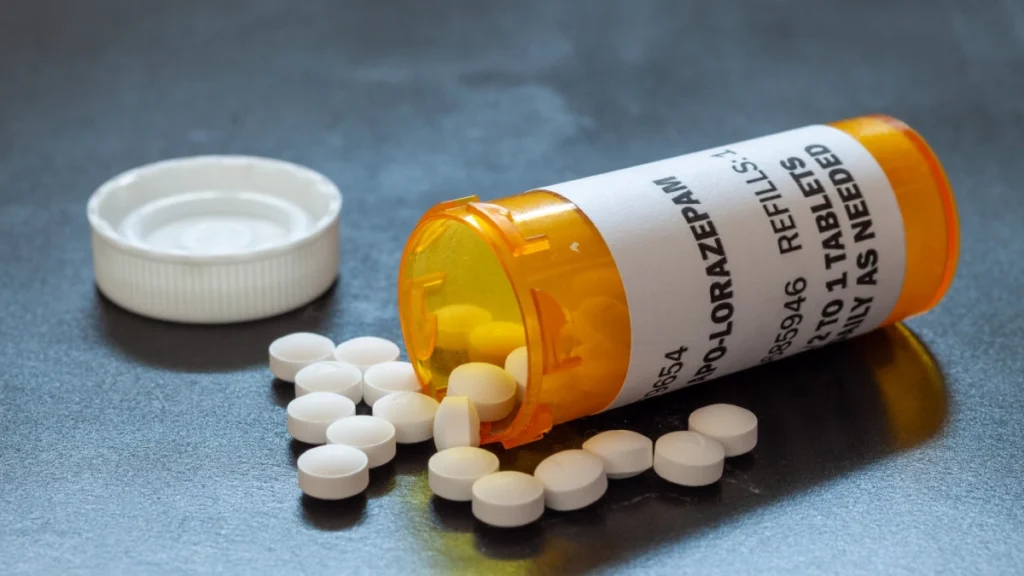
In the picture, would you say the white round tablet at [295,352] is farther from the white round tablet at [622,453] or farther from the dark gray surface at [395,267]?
the white round tablet at [622,453]

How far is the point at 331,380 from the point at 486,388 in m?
0.20

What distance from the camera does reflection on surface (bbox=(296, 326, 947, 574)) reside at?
4.18 feet

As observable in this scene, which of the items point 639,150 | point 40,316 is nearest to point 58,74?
point 40,316

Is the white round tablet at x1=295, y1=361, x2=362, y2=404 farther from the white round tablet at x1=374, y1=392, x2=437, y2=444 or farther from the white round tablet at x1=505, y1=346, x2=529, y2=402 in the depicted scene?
the white round tablet at x1=505, y1=346, x2=529, y2=402

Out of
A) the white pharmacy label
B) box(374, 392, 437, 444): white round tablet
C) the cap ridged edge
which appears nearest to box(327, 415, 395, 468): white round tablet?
box(374, 392, 437, 444): white round tablet

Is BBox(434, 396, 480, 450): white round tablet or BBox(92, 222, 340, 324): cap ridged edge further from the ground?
BBox(434, 396, 480, 450): white round tablet

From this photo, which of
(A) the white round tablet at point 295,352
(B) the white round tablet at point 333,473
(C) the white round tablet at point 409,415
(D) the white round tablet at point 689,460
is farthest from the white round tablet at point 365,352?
(D) the white round tablet at point 689,460

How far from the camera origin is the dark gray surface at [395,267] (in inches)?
50.6

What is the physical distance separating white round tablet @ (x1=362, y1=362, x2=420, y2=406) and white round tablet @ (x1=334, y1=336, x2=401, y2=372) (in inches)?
1.4

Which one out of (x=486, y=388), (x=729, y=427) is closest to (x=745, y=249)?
(x=729, y=427)

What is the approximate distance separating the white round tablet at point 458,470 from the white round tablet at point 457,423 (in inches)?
0.9

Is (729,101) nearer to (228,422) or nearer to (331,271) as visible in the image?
(331,271)

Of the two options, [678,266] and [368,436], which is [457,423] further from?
[678,266]

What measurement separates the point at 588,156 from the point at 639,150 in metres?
0.09
